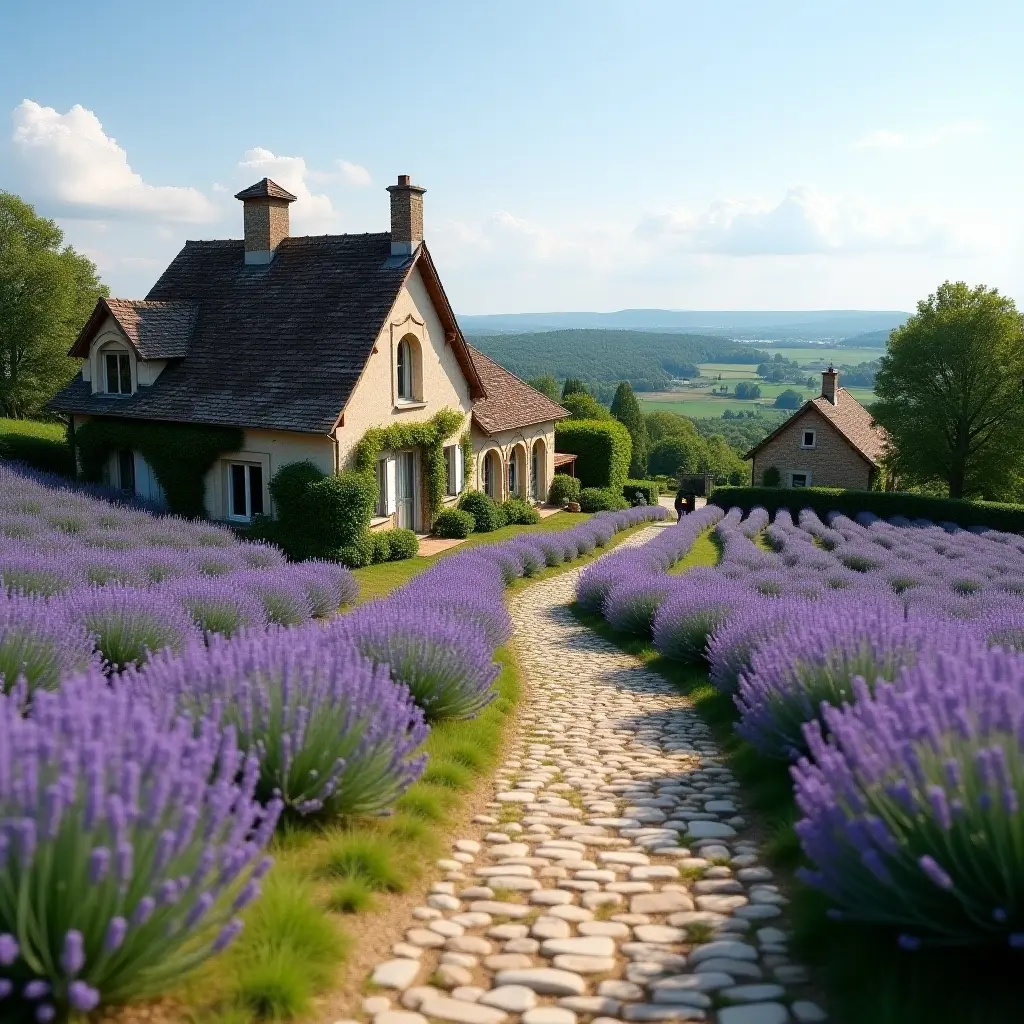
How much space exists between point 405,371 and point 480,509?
14.1 feet

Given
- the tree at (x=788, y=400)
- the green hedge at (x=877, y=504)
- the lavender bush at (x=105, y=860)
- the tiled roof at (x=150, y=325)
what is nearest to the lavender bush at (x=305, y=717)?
the lavender bush at (x=105, y=860)

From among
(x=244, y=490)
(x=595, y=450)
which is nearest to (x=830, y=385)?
(x=595, y=450)

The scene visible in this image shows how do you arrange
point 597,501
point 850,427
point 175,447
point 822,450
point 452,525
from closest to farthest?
point 175,447, point 452,525, point 597,501, point 822,450, point 850,427

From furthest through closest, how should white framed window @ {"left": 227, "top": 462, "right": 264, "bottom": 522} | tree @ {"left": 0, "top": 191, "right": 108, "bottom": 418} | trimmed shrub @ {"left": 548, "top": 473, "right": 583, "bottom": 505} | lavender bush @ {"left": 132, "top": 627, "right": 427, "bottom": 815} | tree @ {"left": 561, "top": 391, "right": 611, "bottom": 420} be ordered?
tree @ {"left": 561, "top": 391, "right": 611, "bottom": 420}, tree @ {"left": 0, "top": 191, "right": 108, "bottom": 418}, trimmed shrub @ {"left": 548, "top": 473, "right": 583, "bottom": 505}, white framed window @ {"left": 227, "top": 462, "right": 264, "bottom": 522}, lavender bush @ {"left": 132, "top": 627, "right": 427, "bottom": 815}

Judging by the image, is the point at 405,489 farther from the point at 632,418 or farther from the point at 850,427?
the point at 632,418

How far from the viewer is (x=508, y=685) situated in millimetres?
9391

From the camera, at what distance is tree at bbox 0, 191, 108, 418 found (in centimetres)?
4062

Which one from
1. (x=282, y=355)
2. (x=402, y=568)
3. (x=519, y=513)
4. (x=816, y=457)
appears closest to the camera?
(x=402, y=568)

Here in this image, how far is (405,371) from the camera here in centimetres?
2286

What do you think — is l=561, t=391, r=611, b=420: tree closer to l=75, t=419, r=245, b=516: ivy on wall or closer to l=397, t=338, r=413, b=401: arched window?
l=397, t=338, r=413, b=401: arched window

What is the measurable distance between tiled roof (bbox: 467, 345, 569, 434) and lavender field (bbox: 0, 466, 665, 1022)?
17076 mm

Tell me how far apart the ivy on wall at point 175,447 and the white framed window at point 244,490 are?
1.59 feet

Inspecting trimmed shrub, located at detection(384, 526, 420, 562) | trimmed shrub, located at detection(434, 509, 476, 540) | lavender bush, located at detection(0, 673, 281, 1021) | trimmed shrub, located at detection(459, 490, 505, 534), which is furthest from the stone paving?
trimmed shrub, located at detection(459, 490, 505, 534)

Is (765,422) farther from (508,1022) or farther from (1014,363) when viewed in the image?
(508,1022)
